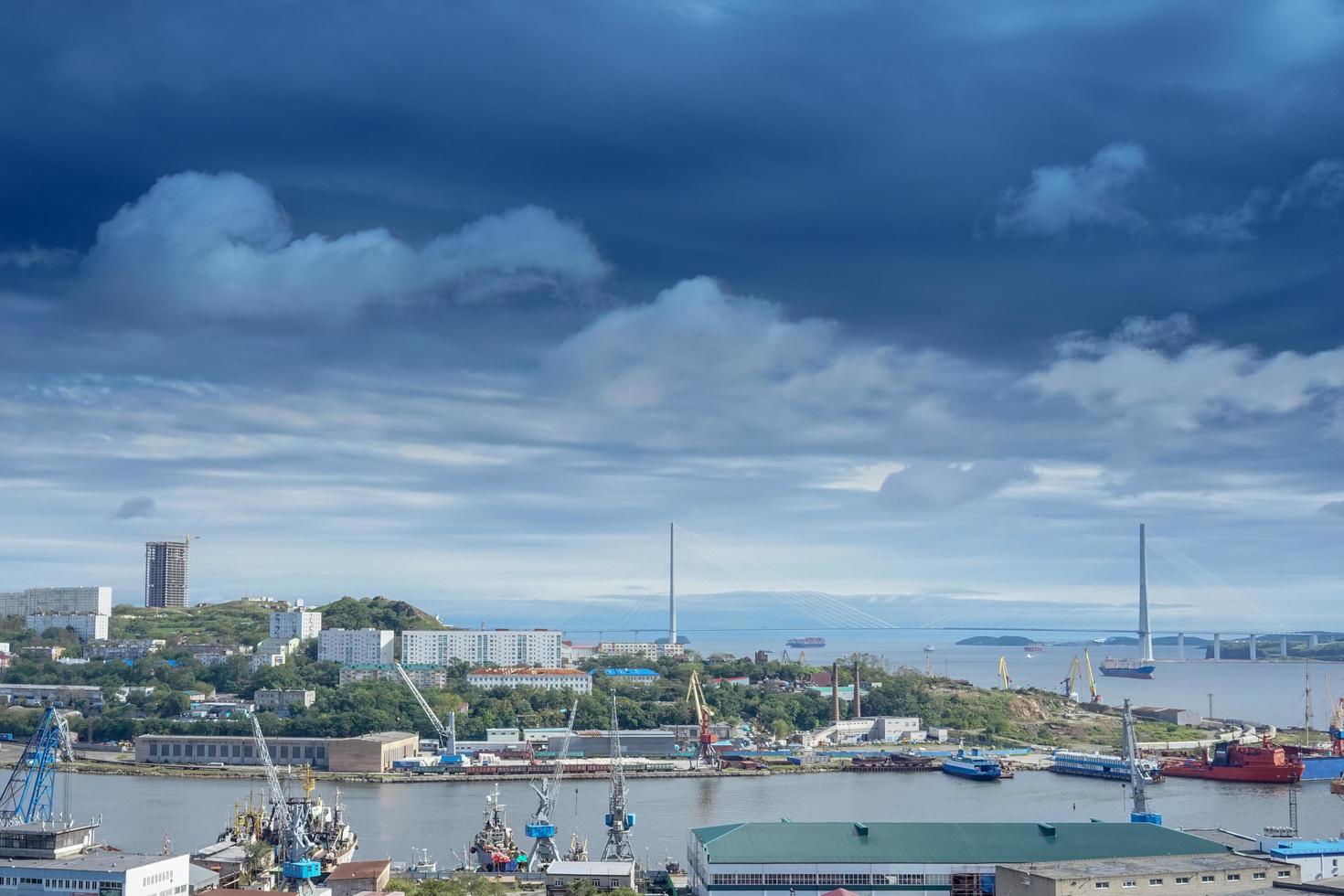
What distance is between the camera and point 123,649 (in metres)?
42.9

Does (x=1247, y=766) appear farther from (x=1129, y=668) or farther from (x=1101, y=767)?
(x=1129, y=668)

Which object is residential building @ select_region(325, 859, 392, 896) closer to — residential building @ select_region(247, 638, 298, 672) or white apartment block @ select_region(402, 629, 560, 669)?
residential building @ select_region(247, 638, 298, 672)

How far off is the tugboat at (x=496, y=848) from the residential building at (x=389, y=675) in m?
19.8

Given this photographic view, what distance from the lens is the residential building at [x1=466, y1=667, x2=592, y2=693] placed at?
120ft

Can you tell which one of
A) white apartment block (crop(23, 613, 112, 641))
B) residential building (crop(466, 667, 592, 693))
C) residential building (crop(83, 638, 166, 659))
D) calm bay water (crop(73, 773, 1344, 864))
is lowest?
calm bay water (crop(73, 773, 1344, 864))

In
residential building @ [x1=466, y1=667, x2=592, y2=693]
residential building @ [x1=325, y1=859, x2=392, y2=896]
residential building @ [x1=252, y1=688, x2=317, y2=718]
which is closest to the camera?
residential building @ [x1=325, y1=859, x2=392, y2=896]

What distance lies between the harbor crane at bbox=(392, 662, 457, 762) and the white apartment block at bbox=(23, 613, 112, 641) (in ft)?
61.4

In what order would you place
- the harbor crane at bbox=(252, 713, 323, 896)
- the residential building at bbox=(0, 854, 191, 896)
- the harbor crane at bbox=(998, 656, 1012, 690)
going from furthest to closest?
the harbor crane at bbox=(998, 656, 1012, 690), the harbor crane at bbox=(252, 713, 323, 896), the residential building at bbox=(0, 854, 191, 896)

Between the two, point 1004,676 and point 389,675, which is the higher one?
point 389,675

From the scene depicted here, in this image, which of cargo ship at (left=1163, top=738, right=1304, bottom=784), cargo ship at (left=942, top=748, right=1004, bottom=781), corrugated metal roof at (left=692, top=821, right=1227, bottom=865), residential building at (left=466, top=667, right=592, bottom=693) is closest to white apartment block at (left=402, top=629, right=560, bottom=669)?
residential building at (left=466, top=667, right=592, bottom=693)

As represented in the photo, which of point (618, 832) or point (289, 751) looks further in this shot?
point (289, 751)

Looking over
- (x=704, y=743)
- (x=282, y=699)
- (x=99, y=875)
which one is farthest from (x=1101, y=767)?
(x=99, y=875)

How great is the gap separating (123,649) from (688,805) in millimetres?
27307

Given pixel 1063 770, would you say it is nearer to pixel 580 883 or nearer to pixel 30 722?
pixel 580 883
